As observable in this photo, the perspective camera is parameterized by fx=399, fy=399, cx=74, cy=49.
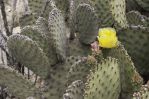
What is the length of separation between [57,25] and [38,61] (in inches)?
7.4

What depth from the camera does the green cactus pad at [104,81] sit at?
142cm

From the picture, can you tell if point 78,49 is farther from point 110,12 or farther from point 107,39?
point 107,39

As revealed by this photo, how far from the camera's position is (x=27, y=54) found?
1.80 meters

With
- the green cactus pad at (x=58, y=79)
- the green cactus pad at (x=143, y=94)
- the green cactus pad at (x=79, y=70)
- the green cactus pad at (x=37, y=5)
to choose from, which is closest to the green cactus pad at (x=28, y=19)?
the green cactus pad at (x=37, y=5)

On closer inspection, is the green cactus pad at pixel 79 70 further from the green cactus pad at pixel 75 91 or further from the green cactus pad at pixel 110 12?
the green cactus pad at pixel 110 12

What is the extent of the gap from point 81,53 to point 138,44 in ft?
1.16

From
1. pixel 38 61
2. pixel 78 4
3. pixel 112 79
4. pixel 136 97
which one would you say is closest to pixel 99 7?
pixel 78 4

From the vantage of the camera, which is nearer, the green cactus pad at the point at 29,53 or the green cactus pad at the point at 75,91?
the green cactus pad at the point at 75,91

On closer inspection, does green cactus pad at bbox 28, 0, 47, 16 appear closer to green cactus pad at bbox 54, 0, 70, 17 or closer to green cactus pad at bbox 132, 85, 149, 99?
green cactus pad at bbox 54, 0, 70, 17

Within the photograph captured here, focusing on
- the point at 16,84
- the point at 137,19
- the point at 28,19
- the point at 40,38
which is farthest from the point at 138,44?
the point at 28,19

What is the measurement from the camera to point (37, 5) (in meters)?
2.35

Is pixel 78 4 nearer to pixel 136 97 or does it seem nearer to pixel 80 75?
pixel 80 75

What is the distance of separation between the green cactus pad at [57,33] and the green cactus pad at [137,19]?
383mm

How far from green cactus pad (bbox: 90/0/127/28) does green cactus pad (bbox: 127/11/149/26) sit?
7cm
